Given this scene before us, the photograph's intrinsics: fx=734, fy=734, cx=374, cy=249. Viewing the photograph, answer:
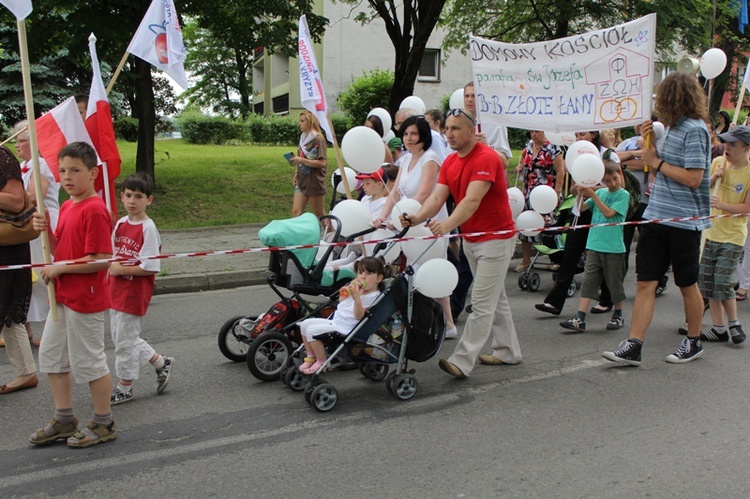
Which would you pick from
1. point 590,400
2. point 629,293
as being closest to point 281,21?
point 629,293

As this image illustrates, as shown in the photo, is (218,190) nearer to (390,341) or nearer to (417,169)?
(417,169)

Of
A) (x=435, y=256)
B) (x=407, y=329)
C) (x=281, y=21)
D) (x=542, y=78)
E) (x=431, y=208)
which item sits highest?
(x=281, y=21)

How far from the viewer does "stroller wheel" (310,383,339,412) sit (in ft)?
15.4

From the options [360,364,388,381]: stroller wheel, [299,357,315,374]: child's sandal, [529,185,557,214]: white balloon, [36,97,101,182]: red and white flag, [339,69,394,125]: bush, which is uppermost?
[339,69,394,125]: bush

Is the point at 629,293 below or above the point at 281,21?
below

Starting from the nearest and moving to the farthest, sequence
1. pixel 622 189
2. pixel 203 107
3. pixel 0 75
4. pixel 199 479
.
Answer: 1. pixel 199 479
2. pixel 622 189
3. pixel 0 75
4. pixel 203 107

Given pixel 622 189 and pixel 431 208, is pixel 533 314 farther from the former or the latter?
pixel 431 208

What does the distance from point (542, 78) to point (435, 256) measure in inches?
71.5

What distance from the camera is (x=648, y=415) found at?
184 inches

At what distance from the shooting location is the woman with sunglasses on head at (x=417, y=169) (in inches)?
236

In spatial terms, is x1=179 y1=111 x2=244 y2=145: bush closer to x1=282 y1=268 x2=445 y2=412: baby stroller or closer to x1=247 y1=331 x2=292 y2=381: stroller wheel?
x1=247 y1=331 x2=292 y2=381: stroller wheel

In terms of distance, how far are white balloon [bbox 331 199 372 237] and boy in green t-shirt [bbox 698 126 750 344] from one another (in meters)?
3.10

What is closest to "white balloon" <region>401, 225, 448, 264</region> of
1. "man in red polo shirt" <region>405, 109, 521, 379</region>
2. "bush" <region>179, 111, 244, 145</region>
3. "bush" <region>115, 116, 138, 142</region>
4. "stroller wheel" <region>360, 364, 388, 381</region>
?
"man in red polo shirt" <region>405, 109, 521, 379</region>

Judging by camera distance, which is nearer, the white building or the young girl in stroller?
the young girl in stroller
